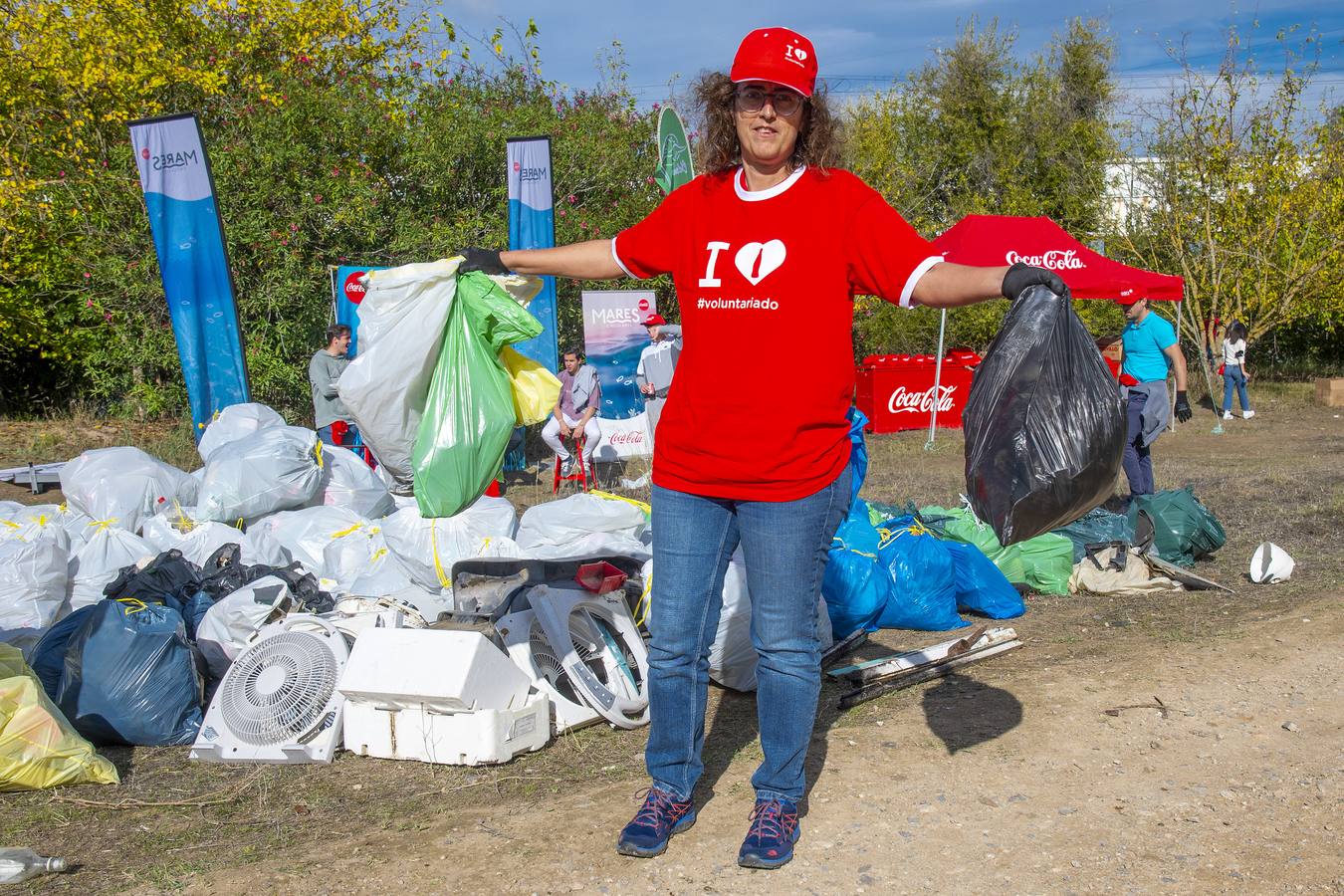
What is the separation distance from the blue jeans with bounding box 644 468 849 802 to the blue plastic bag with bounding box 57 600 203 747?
2083mm

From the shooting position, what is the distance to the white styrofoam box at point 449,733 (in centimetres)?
355

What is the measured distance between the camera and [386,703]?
12.0 ft

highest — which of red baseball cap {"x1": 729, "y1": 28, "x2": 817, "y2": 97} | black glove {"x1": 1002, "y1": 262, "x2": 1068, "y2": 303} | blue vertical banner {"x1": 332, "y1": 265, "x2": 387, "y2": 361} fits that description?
red baseball cap {"x1": 729, "y1": 28, "x2": 817, "y2": 97}

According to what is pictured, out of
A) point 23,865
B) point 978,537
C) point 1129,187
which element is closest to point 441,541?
point 23,865

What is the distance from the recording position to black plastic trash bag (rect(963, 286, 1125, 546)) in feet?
8.73

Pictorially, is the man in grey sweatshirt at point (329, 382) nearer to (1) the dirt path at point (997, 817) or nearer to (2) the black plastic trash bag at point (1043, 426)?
(1) the dirt path at point (997, 817)

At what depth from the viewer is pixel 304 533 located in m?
5.66

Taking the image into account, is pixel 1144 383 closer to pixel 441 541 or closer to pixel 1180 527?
pixel 1180 527

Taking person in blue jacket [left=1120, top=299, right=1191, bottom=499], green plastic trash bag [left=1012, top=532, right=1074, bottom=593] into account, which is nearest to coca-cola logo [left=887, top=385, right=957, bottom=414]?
person in blue jacket [left=1120, top=299, right=1191, bottom=499]

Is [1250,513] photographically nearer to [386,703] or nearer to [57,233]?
[386,703]

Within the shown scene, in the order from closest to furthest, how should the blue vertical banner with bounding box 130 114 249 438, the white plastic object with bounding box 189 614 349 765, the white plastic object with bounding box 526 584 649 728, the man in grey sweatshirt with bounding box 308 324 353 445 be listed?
the white plastic object with bounding box 189 614 349 765, the white plastic object with bounding box 526 584 649 728, the blue vertical banner with bounding box 130 114 249 438, the man in grey sweatshirt with bounding box 308 324 353 445

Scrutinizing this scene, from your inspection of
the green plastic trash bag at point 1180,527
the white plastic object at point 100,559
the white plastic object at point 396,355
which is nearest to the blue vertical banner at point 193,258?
the white plastic object at point 100,559

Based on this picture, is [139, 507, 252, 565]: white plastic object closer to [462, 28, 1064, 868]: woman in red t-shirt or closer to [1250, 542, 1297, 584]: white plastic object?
[462, 28, 1064, 868]: woman in red t-shirt

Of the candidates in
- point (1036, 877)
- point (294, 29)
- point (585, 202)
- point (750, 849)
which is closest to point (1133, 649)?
point (1036, 877)
